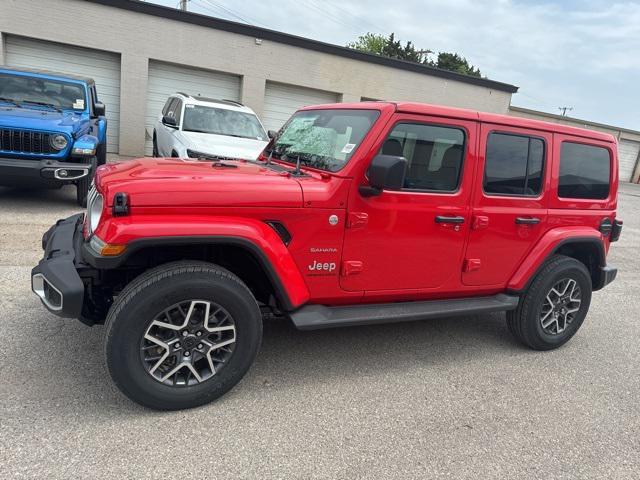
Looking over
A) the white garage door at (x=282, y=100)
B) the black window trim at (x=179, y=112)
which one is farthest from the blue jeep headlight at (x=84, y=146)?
the white garage door at (x=282, y=100)

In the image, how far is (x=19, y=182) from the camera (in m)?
6.75

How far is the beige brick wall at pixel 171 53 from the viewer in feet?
42.0

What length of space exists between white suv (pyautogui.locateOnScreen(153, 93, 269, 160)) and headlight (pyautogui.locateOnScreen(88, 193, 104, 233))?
4.74 meters

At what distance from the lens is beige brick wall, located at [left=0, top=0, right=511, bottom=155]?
1279cm

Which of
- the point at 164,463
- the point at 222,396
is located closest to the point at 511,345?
the point at 222,396

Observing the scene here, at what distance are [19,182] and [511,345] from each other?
21.6 feet

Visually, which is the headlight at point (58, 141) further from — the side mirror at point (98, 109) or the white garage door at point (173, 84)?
the white garage door at point (173, 84)

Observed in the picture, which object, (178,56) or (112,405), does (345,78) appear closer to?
(178,56)

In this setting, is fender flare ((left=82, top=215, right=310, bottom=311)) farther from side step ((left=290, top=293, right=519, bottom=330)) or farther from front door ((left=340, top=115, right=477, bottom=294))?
front door ((left=340, top=115, right=477, bottom=294))

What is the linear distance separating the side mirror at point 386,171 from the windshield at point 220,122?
6407mm

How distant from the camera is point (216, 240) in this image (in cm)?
277

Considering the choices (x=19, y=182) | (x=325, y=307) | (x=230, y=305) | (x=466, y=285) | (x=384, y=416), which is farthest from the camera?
(x=19, y=182)

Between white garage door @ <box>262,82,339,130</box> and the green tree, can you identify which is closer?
white garage door @ <box>262,82,339,130</box>

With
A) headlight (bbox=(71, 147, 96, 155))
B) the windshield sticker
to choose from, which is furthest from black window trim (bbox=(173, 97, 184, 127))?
the windshield sticker
